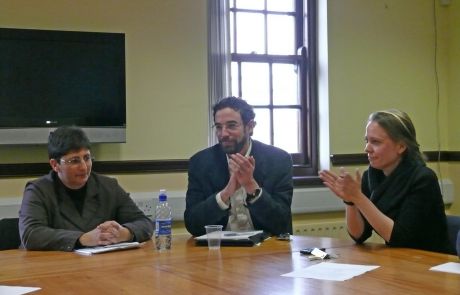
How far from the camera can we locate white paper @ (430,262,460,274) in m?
1.86

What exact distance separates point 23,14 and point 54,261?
1836 millimetres

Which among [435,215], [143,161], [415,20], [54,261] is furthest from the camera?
[415,20]

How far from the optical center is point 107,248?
7.88 feet

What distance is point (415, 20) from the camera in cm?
457

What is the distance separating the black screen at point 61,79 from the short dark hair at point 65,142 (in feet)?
2.55

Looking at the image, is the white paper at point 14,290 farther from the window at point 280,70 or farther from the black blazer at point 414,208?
the window at point 280,70

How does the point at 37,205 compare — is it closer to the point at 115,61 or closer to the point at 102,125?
the point at 102,125

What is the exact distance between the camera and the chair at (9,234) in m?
2.68

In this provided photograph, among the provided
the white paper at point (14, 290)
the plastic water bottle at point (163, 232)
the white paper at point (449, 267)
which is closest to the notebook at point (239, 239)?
the plastic water bottle at point (163, 232)

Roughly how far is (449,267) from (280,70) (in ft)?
8.71

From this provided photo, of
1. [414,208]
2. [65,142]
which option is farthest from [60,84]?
[414,208]

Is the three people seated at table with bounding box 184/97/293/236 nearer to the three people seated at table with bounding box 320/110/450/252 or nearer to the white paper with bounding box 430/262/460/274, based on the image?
the three people seated at table with bounding box 320/110/450/252

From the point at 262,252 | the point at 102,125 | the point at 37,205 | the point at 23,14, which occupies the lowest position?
the point at 262,252

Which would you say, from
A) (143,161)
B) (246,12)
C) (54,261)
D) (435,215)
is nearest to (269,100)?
(246,12)
